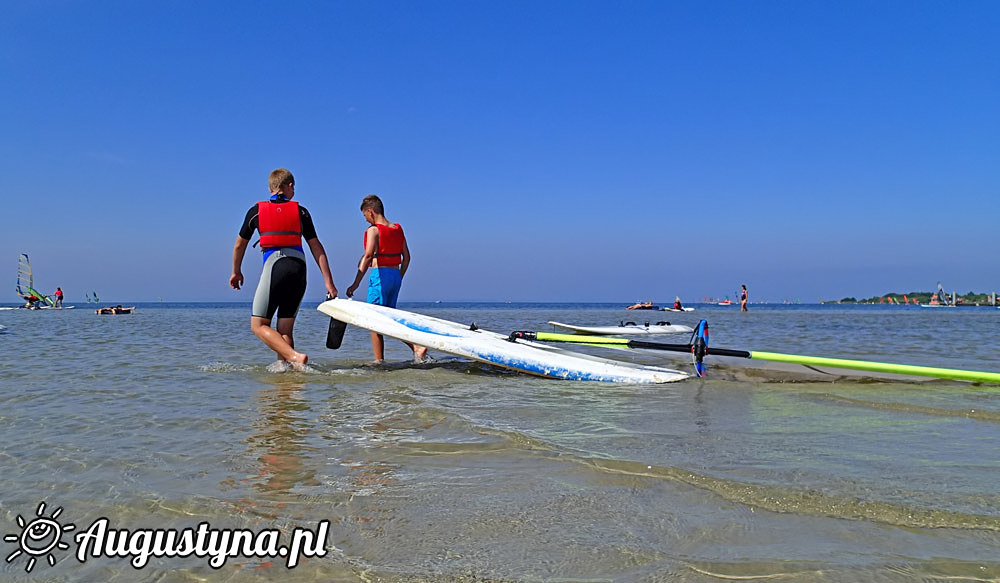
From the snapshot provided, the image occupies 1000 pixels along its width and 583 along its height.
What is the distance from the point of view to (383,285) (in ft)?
→ 26.3

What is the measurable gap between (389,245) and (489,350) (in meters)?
2.01

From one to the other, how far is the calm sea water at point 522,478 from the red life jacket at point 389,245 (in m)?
2.47

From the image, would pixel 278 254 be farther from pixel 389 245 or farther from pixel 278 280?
pixel 389 245

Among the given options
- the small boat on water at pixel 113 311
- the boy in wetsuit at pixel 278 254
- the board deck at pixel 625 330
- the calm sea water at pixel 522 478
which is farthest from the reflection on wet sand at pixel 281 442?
the small boat on water at pixel 113 311

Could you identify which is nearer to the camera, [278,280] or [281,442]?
[281,442]

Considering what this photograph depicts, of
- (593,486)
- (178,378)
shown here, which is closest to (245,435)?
(593,486)

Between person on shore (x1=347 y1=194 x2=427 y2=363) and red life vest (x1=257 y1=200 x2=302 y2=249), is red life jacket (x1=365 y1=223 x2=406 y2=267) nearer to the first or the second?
person on shore (x1=347 y1=194 x2=427 y2=363)

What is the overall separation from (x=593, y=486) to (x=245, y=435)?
2.18m

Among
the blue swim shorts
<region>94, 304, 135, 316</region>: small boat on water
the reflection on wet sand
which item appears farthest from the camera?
<region>94, 304, 135, 316</region>: small boat on water

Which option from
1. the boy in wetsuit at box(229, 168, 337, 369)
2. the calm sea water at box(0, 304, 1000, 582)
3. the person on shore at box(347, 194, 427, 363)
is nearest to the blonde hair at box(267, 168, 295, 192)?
the boy in wetsuit at box(229, 168, 337, 369)

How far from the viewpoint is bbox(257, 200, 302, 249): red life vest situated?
6555mm

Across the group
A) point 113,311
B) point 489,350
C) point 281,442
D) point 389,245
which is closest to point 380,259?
point 389,245

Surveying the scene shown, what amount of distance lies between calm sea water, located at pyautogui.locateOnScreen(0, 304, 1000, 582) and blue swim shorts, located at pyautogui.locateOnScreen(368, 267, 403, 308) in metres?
2.40

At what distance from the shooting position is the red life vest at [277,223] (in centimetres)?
655
